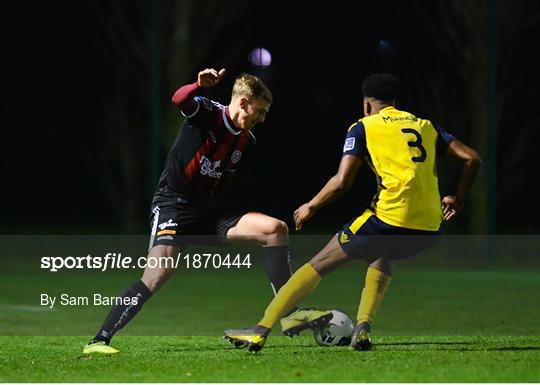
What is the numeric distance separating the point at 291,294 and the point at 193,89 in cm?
136

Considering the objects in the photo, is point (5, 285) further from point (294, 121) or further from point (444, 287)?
point (294, 121)

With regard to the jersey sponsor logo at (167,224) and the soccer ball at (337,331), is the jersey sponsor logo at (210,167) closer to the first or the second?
the jersey sponsor logo at (167,224)

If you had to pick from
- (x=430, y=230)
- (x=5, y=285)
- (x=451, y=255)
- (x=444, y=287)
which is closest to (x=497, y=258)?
(x=451, y=255)

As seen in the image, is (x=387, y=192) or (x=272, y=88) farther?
(x=272, y=88)

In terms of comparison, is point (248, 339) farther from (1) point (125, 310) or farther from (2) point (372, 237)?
(2) point (372, 237)

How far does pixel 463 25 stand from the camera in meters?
16.4

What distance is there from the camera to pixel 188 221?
26.6 ft

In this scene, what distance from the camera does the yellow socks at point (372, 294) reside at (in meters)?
8.04

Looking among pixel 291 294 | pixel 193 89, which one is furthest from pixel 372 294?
pixel 193 89

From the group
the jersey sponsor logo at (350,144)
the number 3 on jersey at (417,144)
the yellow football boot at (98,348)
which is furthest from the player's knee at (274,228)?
the yellow football boot at (98,348)

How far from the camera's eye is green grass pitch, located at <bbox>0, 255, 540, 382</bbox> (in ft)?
23.2

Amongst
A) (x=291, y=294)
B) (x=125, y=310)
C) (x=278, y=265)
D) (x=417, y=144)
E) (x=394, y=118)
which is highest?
(x=394, y=118)

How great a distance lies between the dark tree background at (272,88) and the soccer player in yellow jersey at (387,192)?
24.5ft

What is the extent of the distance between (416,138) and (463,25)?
893 centimetres
